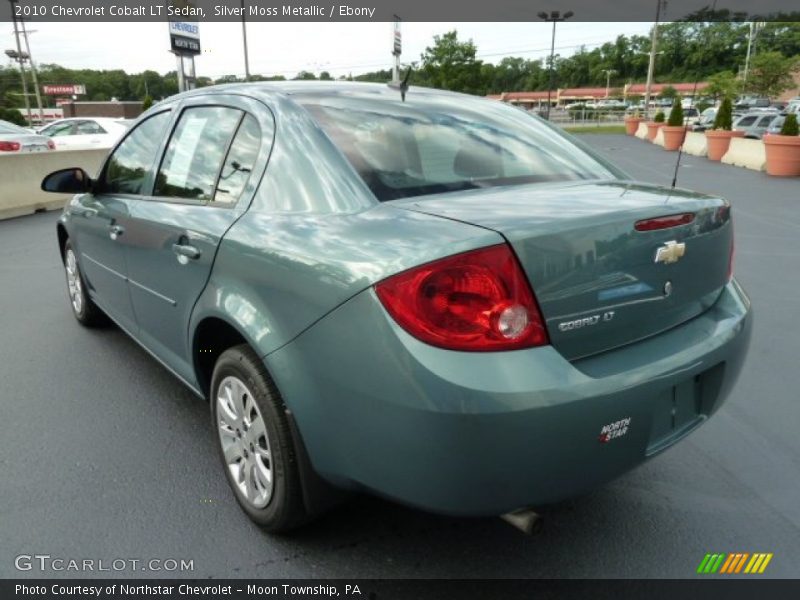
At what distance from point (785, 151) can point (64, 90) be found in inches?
3839

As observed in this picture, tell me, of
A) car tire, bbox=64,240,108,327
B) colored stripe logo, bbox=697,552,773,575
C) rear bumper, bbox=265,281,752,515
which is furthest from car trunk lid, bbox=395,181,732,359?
car tire, bbox=64,240,108,327

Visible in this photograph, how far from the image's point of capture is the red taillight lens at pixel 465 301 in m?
1.78

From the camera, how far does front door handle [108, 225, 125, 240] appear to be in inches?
136

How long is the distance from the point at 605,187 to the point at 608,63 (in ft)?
450

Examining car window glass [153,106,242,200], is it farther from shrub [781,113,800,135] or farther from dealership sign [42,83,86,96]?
dealership sign [42,83,86,96]

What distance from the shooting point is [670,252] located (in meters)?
2.15

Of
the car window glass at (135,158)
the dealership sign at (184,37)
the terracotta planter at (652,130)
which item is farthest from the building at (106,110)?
the car window glass at (135,158)

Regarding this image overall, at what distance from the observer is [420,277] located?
5.87 ft

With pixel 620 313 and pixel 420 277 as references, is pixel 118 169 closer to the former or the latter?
pixel 420 277

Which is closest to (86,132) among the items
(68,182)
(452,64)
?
(68,182)

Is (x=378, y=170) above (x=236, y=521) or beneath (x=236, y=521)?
above

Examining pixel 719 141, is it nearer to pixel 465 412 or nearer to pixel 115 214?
pixel 115 214

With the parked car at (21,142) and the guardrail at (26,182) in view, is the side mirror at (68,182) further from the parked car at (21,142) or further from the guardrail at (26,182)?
the parked car at (21,142)

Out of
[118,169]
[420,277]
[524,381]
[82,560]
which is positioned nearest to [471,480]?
[524,381]
